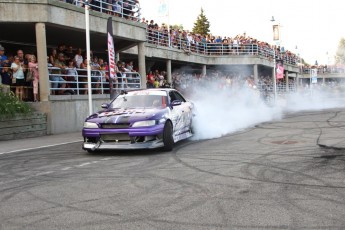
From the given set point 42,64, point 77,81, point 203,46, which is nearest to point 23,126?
point 42,64

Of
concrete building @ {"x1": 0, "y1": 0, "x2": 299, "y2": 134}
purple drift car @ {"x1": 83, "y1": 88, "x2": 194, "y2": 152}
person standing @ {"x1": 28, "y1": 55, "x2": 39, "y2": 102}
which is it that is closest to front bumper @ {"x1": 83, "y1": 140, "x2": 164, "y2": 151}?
purple drift car @ {"x1": 83, "y1": 88, "x2": 194, "y2": 152}

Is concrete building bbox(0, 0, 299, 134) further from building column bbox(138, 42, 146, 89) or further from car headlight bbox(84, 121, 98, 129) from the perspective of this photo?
car headlight bbox(84, 121, 98, 129)

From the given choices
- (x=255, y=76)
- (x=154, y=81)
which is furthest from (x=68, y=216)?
(x=255, y=76)

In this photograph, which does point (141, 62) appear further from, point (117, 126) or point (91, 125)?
point (117, 126)

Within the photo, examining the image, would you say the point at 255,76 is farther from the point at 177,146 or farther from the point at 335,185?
the point at 335,185

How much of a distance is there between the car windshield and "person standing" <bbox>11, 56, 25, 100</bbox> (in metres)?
5.26

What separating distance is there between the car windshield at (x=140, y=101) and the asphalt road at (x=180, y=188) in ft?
Answer: 4.09

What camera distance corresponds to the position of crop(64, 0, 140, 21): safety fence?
17591 millimetres

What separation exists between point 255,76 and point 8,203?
32664 millimetres

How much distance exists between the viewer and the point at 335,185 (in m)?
5.52

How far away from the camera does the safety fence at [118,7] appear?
1759 centimetres

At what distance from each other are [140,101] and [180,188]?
4696mm

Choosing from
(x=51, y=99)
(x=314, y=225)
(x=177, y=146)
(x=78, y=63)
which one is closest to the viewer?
(x=314, y=225)

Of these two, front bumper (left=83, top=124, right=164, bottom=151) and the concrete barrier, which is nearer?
front bumper (left=83, top=124, right=164, bottom=151)
